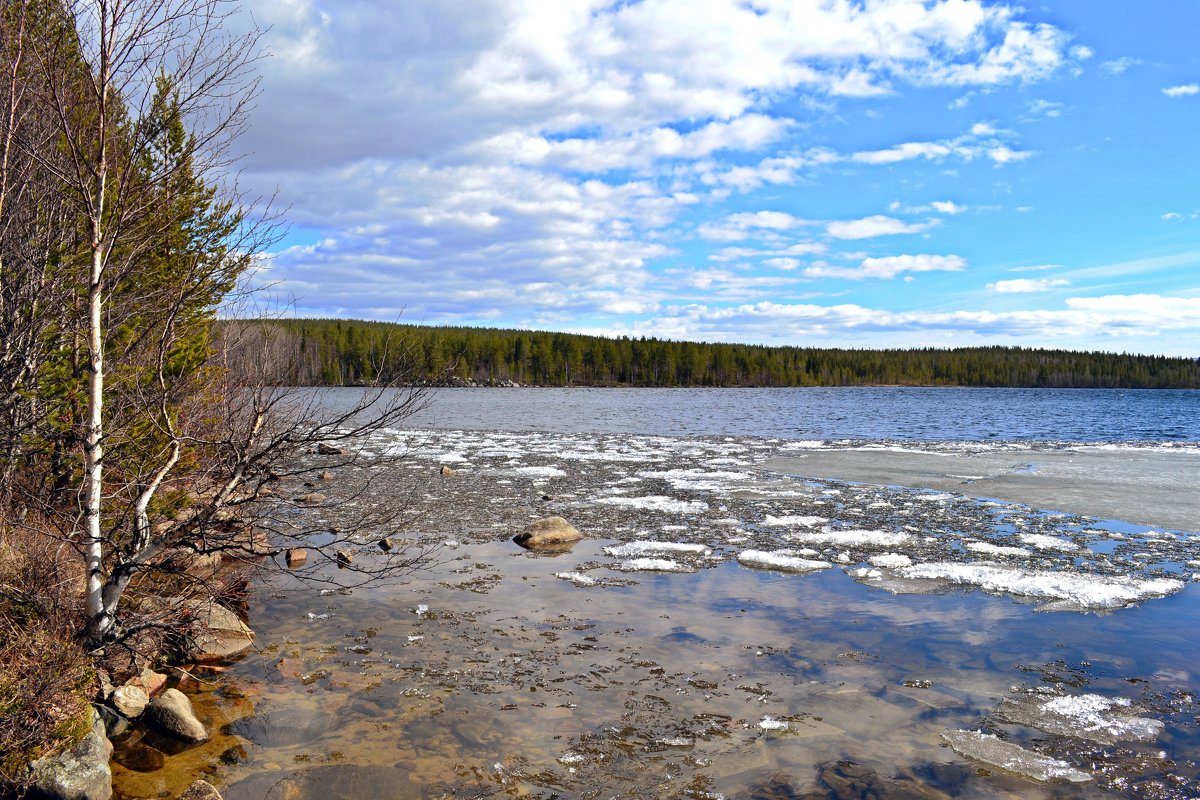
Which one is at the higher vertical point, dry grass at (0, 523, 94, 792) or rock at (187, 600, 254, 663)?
dry grass at (0, 523, 94, 792)

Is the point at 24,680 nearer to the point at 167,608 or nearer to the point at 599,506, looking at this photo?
the point at 167,608

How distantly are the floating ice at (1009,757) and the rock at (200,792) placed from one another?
20.5ft

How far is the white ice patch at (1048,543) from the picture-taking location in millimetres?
13848

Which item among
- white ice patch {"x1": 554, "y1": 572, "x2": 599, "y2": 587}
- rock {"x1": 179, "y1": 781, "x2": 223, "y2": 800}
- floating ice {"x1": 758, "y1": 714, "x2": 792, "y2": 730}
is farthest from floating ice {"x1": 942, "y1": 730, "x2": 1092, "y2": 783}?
rock {"x1": 179, "y1": 781, "x2": 223, "y2": 800}

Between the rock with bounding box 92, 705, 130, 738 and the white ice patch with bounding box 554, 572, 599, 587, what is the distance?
6.30 meters

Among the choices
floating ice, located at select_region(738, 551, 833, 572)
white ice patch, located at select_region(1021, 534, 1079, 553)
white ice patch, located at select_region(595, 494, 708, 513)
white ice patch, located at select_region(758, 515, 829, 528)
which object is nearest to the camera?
floating ice, located at select_region(738, 551, 833, 572)

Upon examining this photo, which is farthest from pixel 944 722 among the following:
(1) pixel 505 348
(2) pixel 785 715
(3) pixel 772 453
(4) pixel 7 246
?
(1) pixel 505 348

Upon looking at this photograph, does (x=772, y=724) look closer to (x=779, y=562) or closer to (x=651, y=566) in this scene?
(x=651, y=566)

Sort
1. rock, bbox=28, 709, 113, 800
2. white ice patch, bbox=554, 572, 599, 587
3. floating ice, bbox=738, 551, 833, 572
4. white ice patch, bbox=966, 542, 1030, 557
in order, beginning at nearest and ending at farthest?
1. rock, bbox=28, 709, 113, 800
2. white ice patch, bbox=554, 572, 599, 587
3. floating ice, bbox=738, 551, 833, 572
4. white ice patch, bbox=966, 542, 1030, 557

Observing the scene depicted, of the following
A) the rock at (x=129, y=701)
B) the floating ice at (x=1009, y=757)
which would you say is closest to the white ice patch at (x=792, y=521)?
the floating ice at (x=1009, y=757)

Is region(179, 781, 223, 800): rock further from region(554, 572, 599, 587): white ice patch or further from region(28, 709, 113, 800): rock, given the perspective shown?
region(554, 572, 599, 587): white ice patch

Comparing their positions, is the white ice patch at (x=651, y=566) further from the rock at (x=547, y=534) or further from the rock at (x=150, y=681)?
the rock at (x=150, y=681)

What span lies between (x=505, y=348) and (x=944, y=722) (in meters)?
135

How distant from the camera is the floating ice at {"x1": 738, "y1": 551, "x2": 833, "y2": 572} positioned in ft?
41.7
